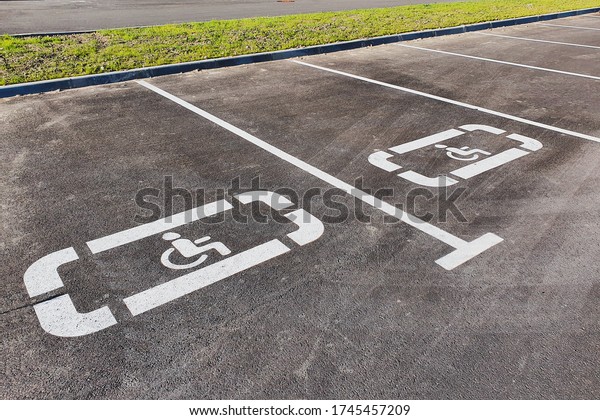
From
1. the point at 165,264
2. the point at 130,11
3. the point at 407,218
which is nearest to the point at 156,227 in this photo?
the point at 165,264

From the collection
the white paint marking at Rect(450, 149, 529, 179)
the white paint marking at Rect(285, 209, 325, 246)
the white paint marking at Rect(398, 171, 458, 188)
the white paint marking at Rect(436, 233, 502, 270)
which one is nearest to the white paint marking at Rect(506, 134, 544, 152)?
the white paint marking at Rect(450, 149, 529, 179)

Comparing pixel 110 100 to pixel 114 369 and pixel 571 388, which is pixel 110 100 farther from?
pixel 571 388

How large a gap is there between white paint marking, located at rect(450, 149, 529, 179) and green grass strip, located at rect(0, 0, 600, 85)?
6.01 m

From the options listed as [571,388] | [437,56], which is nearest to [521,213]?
[571,388]

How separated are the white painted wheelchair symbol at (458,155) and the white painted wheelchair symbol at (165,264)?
1.40m

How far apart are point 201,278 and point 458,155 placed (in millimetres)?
3494

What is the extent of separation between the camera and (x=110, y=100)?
24.8 feet

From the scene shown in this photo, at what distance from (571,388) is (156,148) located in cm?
472

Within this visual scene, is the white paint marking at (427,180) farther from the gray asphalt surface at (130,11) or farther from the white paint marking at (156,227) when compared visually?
the gray asphalt surface at (130,11)

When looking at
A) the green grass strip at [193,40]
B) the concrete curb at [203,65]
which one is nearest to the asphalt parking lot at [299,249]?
the concrete curb at [203,65]

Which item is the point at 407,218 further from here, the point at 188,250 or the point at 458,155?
the point at 188,250

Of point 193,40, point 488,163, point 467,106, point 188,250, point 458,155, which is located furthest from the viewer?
point 193,40

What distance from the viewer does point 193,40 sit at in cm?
1120

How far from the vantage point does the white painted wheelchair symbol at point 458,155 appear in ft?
17.2
